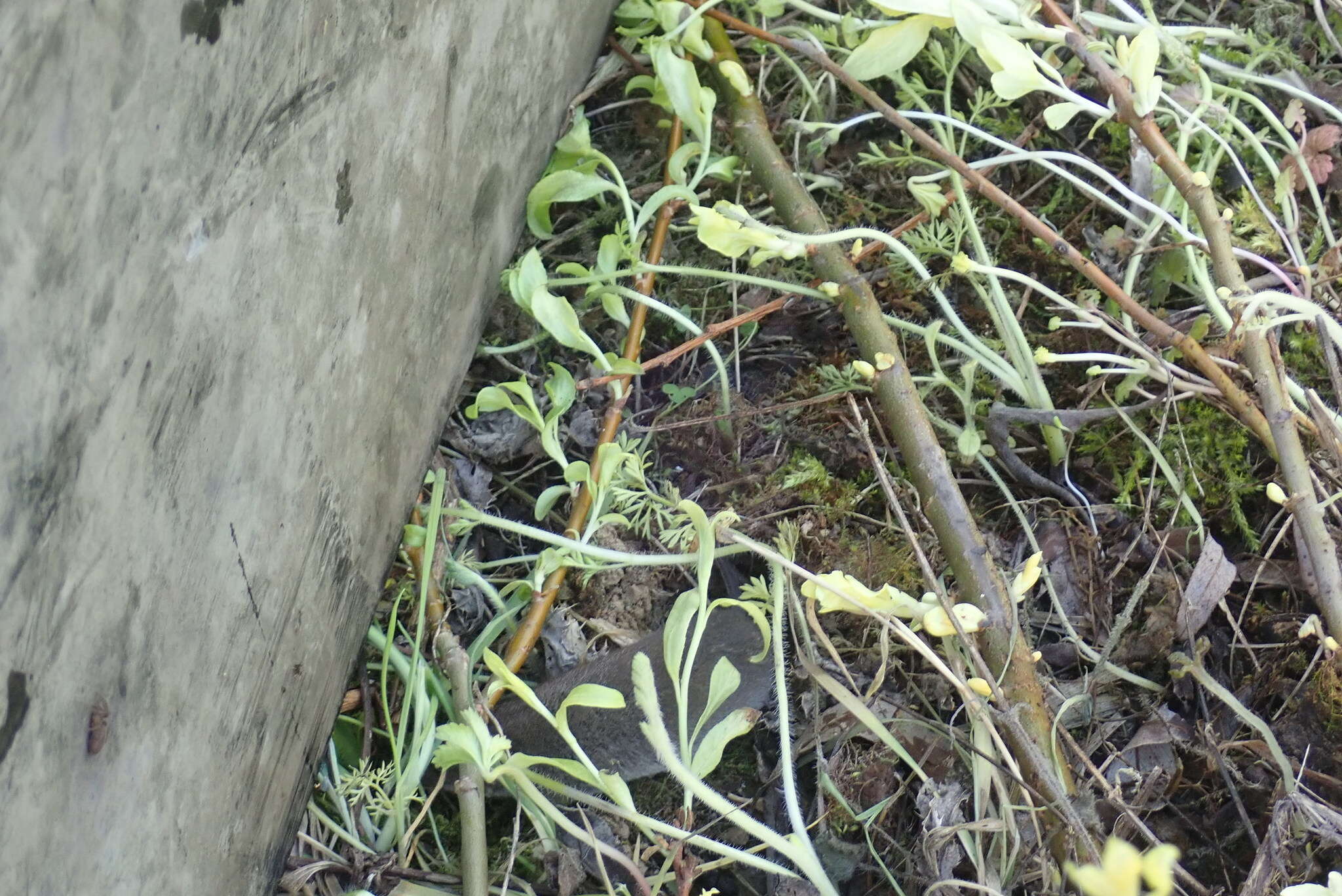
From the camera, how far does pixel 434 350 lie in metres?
1.32

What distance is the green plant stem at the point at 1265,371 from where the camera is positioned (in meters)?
1.04

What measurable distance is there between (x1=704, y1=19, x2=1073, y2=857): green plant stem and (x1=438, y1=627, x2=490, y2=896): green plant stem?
59 cm

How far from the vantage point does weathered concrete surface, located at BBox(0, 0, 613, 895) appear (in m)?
0.66

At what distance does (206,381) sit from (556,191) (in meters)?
→ 0.75

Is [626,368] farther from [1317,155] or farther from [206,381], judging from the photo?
[1317,155]

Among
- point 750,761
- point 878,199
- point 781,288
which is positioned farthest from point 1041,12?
point 750,761

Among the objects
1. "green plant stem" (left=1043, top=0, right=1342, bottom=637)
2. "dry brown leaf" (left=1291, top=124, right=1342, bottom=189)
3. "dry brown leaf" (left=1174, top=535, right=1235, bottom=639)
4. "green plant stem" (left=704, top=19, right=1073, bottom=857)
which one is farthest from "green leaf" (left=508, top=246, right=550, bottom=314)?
"dry brown leaf" (left=1291, top=124, right=1342, bottom=189)

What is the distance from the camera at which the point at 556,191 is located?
1.49 meters

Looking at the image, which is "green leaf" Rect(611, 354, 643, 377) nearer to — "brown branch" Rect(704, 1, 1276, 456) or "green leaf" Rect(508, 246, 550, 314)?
"green leaf" Rect(508, 246, 550, 314)

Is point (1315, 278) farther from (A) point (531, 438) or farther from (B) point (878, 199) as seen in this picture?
(A) point (531, 438)

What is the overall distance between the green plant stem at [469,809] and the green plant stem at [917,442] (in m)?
0.59

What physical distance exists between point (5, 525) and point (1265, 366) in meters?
1.17

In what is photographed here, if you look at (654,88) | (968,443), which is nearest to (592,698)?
(968,443)

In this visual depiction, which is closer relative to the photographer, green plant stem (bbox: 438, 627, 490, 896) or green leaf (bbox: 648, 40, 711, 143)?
green plant stem (bbox: 438, 627, 490, 896)
